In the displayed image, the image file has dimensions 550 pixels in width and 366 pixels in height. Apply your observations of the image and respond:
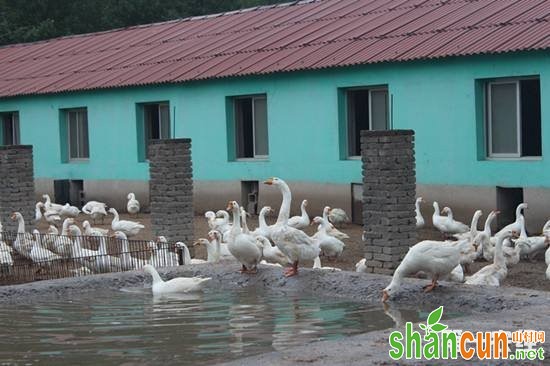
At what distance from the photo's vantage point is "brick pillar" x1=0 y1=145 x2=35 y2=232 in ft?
70.7

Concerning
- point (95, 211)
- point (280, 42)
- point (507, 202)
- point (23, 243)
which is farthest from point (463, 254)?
point (95, 211)

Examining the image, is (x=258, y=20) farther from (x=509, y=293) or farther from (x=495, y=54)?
(x=509, y=293)

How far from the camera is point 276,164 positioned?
2639 cm

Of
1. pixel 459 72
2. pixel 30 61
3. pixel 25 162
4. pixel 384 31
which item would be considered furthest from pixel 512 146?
pixel 30 61

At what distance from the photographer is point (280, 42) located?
2769 centimetres

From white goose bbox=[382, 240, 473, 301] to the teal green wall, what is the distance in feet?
28.4

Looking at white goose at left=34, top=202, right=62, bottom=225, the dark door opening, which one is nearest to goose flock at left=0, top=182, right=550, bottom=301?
the dark door opening

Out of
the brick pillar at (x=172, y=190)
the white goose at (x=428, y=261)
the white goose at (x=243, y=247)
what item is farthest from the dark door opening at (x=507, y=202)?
the white goose at (x=428, y=261)

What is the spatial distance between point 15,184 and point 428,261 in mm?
11406

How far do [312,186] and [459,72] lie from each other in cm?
504

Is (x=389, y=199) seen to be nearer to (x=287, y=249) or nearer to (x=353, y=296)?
(x=287, y=249)

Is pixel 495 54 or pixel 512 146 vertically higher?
pixel 495 54

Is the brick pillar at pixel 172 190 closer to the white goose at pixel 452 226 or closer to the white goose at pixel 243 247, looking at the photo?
the white goose at pixel 243 247

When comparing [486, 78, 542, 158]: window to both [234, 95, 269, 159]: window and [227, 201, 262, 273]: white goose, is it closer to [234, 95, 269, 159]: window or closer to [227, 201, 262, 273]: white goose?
[234, 95, 269, 159]: window
